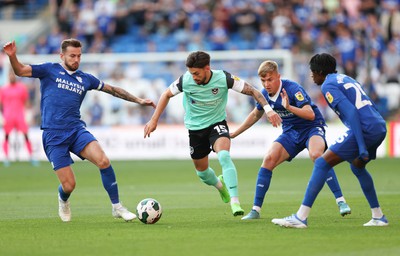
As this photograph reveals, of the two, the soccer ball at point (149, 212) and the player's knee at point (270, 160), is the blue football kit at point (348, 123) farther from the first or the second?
the soccer ball at point (149, 212)

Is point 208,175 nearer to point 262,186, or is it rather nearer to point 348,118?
point 262,186

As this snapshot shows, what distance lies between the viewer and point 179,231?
35.5ft

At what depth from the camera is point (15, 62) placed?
11.6 m

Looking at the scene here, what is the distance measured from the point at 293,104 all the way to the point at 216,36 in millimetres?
20578

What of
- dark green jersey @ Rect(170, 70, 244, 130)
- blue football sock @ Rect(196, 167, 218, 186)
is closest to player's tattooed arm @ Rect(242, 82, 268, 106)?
dark green jersey @ Rect(170, 70, 244, 130)

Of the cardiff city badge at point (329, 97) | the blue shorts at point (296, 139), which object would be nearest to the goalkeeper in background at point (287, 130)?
the blue shorts at point (296, 139)

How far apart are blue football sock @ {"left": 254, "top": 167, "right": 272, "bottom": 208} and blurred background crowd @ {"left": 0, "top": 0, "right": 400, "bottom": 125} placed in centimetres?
1648

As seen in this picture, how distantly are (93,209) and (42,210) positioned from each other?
0.78m

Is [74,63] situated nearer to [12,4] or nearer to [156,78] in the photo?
[156,78]

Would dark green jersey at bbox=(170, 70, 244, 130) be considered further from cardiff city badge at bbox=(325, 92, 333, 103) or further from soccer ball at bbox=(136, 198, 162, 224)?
cardiff city badge at bbox=(325, 92, 333, 103)

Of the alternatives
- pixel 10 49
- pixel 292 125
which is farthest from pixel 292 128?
pixel 10 49

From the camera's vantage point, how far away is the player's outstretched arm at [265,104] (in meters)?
11.6

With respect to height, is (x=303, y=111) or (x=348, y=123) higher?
(x=303, y=111)

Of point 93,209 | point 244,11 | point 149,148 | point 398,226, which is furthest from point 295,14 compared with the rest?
point 398,226
